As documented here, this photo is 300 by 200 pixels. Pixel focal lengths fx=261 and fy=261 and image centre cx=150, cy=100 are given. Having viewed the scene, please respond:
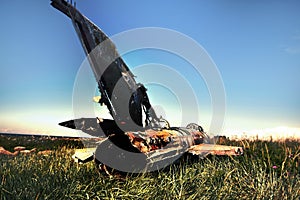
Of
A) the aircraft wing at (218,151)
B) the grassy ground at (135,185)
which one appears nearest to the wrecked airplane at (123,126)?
the aircraft wing at (218,151)

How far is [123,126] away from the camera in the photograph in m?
8.90

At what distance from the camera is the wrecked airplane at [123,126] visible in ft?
20.3

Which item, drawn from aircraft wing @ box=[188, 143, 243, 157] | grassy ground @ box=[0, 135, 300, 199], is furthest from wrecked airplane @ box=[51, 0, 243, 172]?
grassy ground @ box=[0, 135, 300, 199]

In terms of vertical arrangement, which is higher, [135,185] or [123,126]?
[123,126]

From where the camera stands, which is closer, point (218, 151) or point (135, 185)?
point (135, 185)

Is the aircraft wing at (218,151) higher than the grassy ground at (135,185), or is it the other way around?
the aircraft wing at (218,151)

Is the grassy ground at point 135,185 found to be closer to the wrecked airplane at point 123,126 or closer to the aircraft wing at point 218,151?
the wrecked airplane at point 123,126

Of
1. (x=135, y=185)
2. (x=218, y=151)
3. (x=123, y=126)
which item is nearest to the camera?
(x=135, y=185)

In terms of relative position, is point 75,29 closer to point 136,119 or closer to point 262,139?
point 136,119

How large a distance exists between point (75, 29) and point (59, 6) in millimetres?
985

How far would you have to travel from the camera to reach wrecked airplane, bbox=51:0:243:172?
6191 millimetres

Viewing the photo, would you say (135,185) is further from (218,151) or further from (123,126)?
(123,126)

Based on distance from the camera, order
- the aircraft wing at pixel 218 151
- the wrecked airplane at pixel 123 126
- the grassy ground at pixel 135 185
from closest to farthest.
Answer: the grassy ground at pixel 135 185, the wrecked airplane at pixel 123 126, the aircraft wing at pixel 218 151

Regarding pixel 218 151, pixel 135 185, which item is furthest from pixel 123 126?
pixel 135 185
